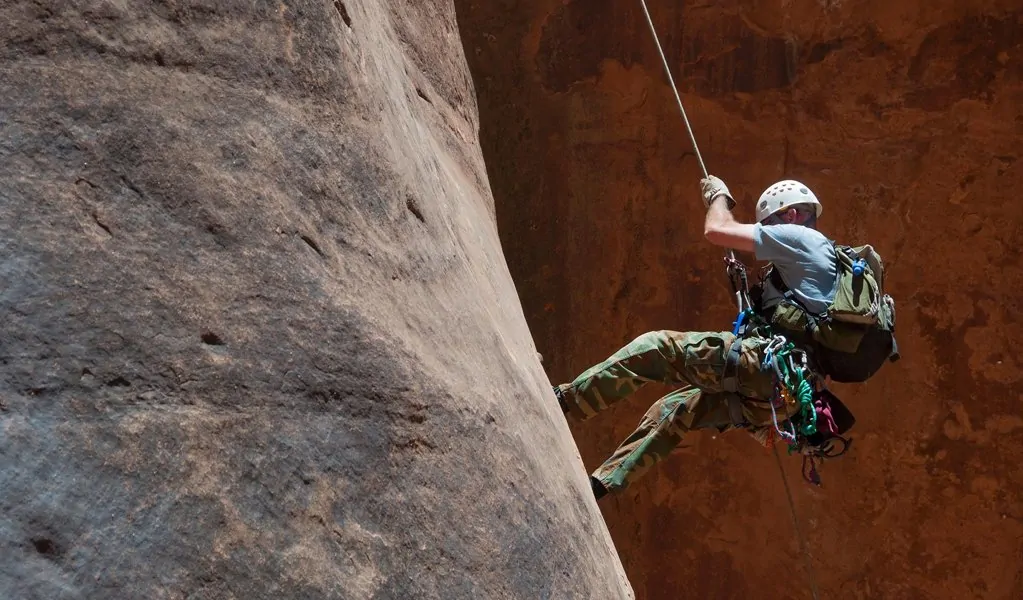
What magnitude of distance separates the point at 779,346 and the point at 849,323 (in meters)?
0.29

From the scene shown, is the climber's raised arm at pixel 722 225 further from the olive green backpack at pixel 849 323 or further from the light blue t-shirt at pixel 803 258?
the olive green backpack at pixel 849 323

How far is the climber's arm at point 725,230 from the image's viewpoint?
432 cm

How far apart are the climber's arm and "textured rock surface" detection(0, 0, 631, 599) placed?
1.68m

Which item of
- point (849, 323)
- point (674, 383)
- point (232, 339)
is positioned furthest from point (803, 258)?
point (232, 339)

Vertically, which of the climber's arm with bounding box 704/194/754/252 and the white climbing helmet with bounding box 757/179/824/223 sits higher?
the white climbing helmet with bounding box 757/179/824/223

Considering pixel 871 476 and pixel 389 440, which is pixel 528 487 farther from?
pixel 871 476

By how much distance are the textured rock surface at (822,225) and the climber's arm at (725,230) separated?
2.06 m

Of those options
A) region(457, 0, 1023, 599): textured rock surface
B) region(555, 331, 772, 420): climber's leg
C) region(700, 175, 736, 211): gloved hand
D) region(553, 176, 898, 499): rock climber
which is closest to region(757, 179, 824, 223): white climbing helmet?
region(553, 176, 898, 499): rock climber

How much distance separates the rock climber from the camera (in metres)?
4.26

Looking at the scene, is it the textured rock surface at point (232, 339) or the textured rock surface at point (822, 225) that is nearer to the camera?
the textured rock surface at point (232, 339)

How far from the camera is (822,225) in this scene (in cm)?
647

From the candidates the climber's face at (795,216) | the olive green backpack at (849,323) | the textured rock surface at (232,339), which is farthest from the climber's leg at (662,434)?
the textured rock surface at (232,339)

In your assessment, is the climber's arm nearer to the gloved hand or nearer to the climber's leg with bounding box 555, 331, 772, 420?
the gloved hand

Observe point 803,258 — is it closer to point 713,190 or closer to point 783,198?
point 783,198
